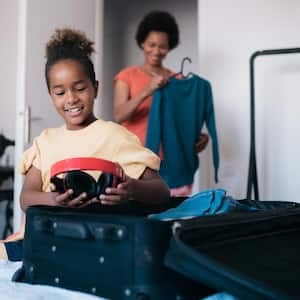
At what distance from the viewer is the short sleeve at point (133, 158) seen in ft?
3.05

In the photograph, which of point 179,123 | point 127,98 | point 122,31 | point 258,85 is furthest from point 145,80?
point 122,31

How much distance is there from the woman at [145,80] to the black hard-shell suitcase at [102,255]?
1.25m

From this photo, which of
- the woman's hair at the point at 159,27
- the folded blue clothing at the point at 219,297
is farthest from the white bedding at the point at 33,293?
the woman's hair at the point at 159,27

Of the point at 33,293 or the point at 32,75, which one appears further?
the point at 32,75

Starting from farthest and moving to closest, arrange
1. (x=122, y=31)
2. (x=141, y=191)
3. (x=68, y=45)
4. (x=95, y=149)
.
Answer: (x=122, y=31), (x=68, y=45), (x=95, y=149), (x=141, y=191)

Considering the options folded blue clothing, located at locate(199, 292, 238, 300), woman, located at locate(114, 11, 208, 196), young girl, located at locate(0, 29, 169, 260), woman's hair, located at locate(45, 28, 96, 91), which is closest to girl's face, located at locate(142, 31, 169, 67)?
woman, located at locate(114, 11, 208, 196)

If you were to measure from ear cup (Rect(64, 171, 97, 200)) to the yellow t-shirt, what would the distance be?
213mm

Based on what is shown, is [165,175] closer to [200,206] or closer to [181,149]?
[181,149]

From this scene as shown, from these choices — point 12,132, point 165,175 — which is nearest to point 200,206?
point 165,175

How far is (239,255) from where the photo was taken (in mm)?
486

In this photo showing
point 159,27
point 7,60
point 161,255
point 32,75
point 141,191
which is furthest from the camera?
point 7,60

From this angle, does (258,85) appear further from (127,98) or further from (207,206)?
(207,206)

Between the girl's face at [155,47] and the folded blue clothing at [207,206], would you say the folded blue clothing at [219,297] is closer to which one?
the folded blue clothing at [207,206]

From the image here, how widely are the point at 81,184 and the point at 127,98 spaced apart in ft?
3.93
